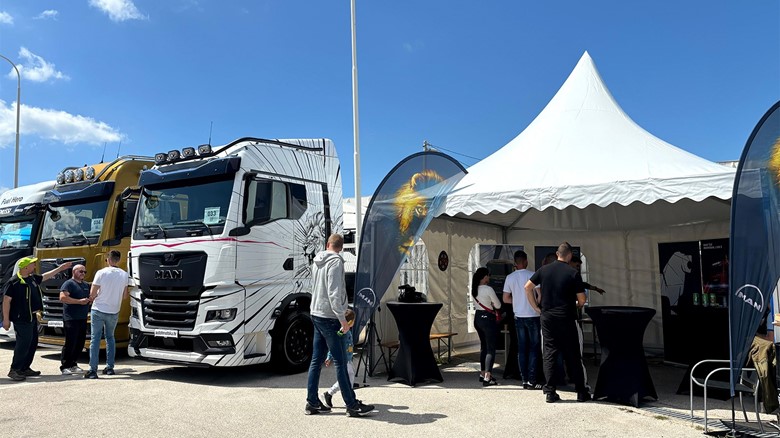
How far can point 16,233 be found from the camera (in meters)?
10.5

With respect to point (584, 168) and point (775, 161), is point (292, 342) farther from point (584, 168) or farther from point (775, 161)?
point (775, 161)

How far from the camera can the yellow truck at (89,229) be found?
8.73 m

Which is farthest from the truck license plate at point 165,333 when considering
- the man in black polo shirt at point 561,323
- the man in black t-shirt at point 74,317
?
the man in black polo shirt at point 561,323

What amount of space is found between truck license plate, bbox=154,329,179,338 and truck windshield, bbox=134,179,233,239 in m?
1.18

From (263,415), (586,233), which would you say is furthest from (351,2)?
(263,415)

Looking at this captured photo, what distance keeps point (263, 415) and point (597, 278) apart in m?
6.95

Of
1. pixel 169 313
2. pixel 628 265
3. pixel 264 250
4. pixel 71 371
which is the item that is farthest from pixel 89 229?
pixel 628 265

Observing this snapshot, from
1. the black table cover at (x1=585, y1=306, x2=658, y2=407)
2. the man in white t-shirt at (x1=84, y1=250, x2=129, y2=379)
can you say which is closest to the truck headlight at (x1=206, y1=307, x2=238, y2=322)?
the man in white t-shirt at (x1=84, y1=250, x2=129, y2=379)

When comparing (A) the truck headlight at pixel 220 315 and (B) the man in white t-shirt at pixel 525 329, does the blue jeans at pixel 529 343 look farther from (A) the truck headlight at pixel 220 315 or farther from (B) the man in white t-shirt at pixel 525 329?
(A) the truck headlight at pixel 220 315

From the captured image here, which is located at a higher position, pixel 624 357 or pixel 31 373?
pixel 624 357

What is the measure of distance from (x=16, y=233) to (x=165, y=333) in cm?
537

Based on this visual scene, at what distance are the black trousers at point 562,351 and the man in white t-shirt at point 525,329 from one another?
2.09 feet

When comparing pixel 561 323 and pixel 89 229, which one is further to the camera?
pixel 89 229

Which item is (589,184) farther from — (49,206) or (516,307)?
(49,206)
